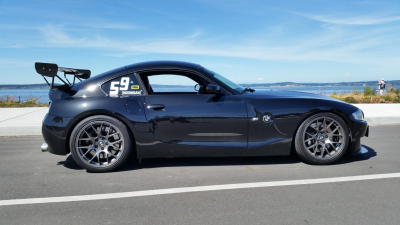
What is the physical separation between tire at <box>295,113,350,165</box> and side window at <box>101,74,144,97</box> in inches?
87.3

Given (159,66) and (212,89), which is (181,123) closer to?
(212,89)

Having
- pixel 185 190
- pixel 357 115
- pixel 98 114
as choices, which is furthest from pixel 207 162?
pixel 357 115

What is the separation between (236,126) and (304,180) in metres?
1.03

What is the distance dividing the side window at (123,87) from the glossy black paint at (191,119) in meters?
0.06

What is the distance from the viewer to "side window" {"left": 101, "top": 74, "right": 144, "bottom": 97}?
3.94 m

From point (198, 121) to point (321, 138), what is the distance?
1660 millimetres

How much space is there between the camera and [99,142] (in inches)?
151

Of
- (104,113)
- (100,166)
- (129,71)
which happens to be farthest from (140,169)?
(129,71)

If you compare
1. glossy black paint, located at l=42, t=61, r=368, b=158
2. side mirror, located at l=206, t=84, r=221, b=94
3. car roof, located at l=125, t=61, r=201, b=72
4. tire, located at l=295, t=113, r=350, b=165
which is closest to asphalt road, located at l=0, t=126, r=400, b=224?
tire, located at l=295, t=113, r=350, b=165

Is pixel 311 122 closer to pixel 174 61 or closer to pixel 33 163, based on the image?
pixel 174 61

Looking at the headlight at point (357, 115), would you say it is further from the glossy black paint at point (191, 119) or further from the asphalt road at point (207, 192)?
the asphalt road at point (207, 192)

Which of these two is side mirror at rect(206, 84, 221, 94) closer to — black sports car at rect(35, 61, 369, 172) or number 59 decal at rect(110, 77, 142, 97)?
black sports car at rect(35, 61, 369, 172)

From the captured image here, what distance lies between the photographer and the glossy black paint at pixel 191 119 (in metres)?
3.83

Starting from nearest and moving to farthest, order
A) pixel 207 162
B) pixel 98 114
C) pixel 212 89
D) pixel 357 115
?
pixel 212 89
pixel 98 114
pixel 357 115
pixel 207 162
